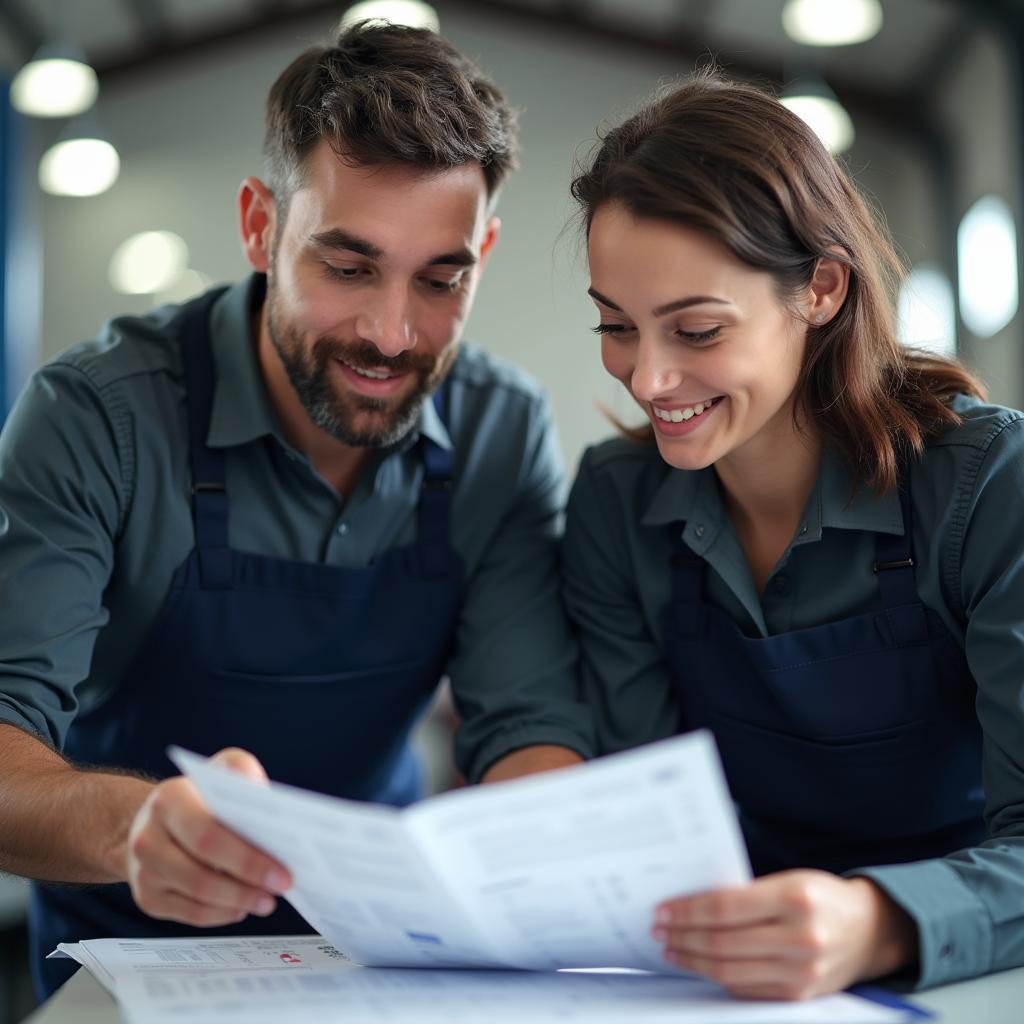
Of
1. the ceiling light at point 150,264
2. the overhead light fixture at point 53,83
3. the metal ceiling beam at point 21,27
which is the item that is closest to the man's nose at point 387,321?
the overhead light fixture at point 53,83

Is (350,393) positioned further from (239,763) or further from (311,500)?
(239,763)

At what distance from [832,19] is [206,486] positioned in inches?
185

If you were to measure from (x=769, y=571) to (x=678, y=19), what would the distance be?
25.9 ft

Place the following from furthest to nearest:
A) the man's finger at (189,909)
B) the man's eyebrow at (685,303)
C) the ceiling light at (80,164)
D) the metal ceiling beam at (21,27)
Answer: the metal ceiling beam at (21,27) → the ceiling light at (80,164) → the man's eyebrow at (685,303) → the man's finger at (189,909)

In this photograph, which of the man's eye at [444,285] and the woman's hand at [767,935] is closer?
the woman's hand at [767,935]

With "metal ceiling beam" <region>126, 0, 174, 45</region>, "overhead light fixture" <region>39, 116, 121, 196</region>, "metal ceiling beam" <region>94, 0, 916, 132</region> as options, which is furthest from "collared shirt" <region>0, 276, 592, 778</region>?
"metal ceiling beam" <region>94, 0, 916, 132</region>

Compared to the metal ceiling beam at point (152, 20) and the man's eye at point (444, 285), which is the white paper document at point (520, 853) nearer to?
the man's eye at point (444, 285)

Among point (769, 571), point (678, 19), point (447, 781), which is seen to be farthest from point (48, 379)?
point (678, 19)

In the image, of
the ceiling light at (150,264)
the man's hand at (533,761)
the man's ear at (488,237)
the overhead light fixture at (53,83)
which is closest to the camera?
the man's hand at (533,761)

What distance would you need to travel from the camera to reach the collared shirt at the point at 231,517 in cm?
162

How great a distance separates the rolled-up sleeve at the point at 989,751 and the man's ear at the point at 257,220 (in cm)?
103

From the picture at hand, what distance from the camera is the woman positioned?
1.45m

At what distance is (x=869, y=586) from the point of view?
1550 mm

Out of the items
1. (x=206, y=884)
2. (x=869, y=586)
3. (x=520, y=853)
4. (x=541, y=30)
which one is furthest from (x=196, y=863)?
(x=541, y=30)
